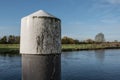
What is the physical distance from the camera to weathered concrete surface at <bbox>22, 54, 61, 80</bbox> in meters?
1.65

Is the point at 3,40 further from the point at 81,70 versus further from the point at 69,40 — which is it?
the point at 81,70

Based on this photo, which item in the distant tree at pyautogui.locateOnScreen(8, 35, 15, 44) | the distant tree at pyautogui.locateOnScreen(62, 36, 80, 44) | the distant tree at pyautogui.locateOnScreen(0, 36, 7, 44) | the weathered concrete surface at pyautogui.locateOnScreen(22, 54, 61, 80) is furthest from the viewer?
the distant tree at pyautogui.locateOnScreen(62, 36, 80, 44)

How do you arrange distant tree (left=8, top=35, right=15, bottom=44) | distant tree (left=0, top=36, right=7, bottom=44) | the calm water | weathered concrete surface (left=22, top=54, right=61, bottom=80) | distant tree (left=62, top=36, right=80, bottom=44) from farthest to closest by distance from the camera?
distant tree (left=62, top=36, right=80, bottom=44) < distant tree (left=8, top=35, right=15, bottom=44) < distant tree (left=0, top=36, right=7, bottom=44) < the calm water < weathered concrete surface (left=22, top=54, right=61, bottom=80)

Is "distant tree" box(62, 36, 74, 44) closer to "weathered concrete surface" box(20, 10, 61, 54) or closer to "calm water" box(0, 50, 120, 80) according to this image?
"calm water" box(0, 50, 120, 80)

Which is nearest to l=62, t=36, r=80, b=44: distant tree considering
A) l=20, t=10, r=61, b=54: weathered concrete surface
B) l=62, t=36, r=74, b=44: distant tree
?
l=62, t=36, r=74, b=44: distant tree

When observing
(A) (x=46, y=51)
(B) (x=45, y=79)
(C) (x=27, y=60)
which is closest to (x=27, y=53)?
(C) (x=27, y=60)

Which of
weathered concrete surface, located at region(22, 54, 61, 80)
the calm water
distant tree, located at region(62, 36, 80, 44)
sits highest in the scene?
distant tree, located at region(62, 36, 80, 44)

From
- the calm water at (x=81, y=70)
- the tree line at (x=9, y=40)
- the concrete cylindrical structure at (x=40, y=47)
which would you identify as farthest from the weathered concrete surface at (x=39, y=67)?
the tree line at (x=9, y=40)

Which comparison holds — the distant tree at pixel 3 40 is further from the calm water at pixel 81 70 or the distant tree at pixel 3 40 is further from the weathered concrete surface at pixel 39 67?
the weathered concrete surface at pixel 39 67

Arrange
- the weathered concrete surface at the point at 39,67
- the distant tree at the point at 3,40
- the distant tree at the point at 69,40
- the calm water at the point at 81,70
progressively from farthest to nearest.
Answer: the distant tree at the point at 69,40 < the distant tree at the point at 3,40 < the calm water at the point at 81,70 < the weathered concrete surface at the point at 39,67

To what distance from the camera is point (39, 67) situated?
Answer: 1.65 m

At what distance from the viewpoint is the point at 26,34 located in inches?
67.9

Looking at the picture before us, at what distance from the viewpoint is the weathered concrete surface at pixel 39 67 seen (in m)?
1.65

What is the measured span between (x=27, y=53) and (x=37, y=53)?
0.31 ft
